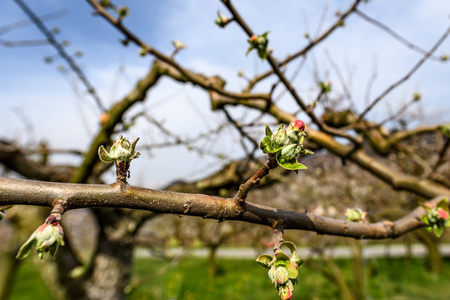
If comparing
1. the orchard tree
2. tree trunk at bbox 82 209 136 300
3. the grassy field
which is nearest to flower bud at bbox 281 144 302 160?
the orchard tree

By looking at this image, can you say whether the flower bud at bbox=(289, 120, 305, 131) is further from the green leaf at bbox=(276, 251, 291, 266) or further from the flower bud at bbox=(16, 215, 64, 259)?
the flower bud at bbox=(16, 215, 64, 259)

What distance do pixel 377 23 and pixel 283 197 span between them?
10712 mm

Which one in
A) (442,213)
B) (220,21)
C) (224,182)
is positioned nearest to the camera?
(442,213)

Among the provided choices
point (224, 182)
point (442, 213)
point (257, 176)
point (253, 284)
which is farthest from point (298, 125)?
point (253, 284)

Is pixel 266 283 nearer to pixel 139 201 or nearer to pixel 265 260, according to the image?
pixel 265 260

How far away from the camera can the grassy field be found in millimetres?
8997

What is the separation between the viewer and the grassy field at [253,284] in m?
9.00

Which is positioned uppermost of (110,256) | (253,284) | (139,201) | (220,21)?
(220,21)

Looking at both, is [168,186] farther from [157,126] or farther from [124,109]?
[124,109]

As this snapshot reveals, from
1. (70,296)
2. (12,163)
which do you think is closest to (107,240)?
(70,296)

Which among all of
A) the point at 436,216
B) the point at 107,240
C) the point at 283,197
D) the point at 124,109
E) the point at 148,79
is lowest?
the point at 436,216

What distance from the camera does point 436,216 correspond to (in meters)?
1.07

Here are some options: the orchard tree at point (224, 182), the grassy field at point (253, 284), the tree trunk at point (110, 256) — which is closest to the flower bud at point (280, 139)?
the orchard tree at point (224, 182)

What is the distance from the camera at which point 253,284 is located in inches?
416
